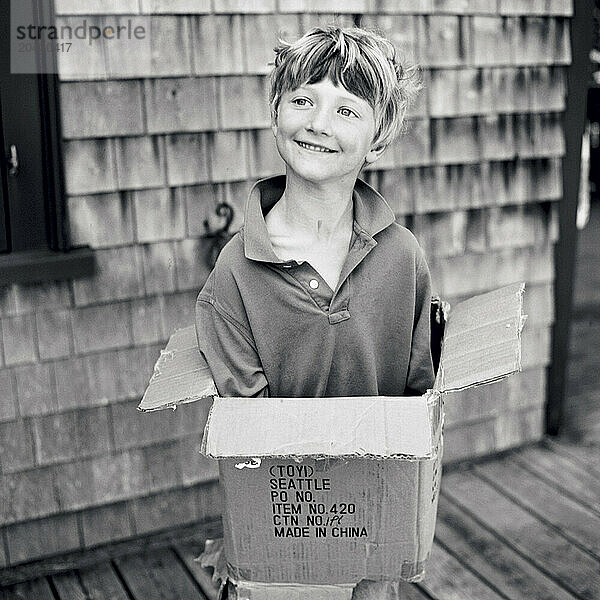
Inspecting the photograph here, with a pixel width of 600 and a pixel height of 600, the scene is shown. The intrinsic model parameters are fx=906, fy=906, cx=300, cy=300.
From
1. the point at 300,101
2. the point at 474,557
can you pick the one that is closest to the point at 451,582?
the point at 474,557

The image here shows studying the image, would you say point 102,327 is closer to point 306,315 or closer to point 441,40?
point 306,315

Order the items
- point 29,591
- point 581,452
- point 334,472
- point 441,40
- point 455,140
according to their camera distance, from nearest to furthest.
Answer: point 334,472
point 29,591
point 441,40
point 455,140
point 581,452

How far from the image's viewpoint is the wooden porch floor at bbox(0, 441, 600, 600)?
7.81ft

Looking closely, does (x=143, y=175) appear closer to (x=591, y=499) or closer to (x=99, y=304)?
(x=99, y=304)

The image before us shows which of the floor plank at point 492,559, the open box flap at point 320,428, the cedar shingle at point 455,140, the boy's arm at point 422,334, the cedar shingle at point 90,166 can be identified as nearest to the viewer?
the open box flap at point 320,428

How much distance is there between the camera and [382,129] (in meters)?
1.56

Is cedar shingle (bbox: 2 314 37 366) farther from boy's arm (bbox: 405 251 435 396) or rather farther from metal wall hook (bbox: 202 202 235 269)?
boy's arm (bbox: 405 251 435 396)

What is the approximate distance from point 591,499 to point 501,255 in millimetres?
815

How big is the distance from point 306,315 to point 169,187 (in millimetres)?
970

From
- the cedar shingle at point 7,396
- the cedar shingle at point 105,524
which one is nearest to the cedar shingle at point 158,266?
the cedar shingle at point 7,396

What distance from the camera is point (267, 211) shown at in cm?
169

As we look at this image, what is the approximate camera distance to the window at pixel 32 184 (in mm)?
2191

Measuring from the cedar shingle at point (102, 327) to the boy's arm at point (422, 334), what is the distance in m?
1.02

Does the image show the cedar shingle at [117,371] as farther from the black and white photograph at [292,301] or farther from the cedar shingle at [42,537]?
the cedar shingle at [42,537]
